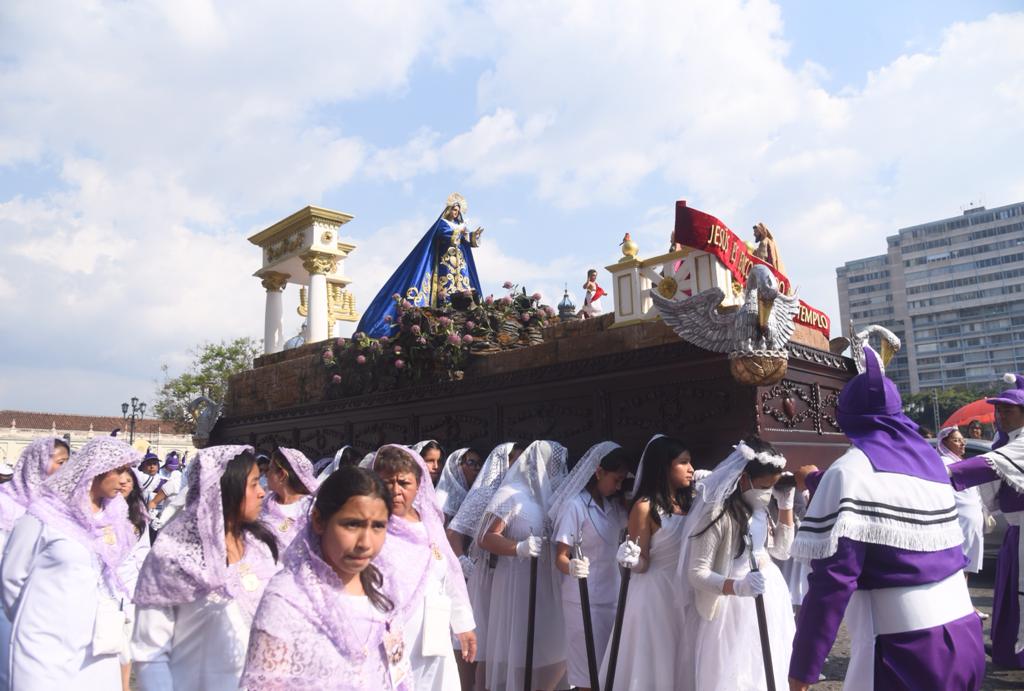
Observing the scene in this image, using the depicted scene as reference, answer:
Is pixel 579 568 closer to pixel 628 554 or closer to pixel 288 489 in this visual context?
pixel 628 554

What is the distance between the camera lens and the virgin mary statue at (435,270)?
1084 centimetres

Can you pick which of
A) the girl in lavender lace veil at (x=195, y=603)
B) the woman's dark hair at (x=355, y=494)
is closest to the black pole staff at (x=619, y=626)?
the girl in lavender lace veil at (x=195, y=603)

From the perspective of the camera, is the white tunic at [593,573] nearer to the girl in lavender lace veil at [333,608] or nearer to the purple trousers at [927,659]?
the purple trousers at [927,659]

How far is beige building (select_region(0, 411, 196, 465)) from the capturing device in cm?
5306

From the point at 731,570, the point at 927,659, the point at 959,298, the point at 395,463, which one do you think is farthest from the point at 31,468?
the point at 959,298

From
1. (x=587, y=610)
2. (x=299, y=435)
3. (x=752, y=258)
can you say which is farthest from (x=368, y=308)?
(x=587, y=610)

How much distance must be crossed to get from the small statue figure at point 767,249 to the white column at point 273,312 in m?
9.29

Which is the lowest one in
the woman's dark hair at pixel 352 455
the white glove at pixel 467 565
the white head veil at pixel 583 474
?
the white glove at pixel 467 565

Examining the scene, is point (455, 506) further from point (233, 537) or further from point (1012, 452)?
point (1012, 452)

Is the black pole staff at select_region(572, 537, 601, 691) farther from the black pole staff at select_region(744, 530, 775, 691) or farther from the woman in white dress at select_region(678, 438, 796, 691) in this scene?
the black pole staff at select_region(744, 530, 775, 691)

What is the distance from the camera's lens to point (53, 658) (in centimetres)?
379

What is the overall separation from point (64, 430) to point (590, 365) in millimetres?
58350

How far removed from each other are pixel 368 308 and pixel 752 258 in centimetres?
588

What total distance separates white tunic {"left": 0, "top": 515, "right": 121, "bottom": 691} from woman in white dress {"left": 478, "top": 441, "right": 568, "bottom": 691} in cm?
246
